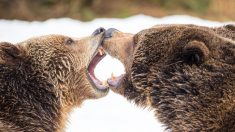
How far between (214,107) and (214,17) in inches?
134

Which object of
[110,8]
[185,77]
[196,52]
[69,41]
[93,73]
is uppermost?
[110,8]

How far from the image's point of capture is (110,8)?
21.2ft

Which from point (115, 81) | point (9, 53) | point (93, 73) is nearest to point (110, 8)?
point (93, 73)

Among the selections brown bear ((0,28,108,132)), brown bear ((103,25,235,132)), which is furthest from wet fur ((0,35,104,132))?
brown bear ((103,25,235,132))

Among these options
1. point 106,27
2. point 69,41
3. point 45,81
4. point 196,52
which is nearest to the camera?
point 196,52

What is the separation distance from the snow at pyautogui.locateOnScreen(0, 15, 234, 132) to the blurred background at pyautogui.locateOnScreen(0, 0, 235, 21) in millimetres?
80

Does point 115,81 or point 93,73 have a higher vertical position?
point 93,73

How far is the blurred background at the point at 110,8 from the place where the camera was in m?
6.20

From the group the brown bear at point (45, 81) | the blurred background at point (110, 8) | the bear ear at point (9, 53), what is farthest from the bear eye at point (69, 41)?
the blurred background at point (110, 8)

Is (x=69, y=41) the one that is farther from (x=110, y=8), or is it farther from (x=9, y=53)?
(x=110, y=8)

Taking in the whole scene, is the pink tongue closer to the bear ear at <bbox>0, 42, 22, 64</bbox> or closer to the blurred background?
the bear ear at <bbox>0, 42, 22, 64</bbox>

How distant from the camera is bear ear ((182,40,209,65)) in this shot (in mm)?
3338

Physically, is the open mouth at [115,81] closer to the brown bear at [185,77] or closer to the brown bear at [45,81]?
the brown bear at [185,77]

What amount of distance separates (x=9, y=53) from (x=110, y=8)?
2867 mm
